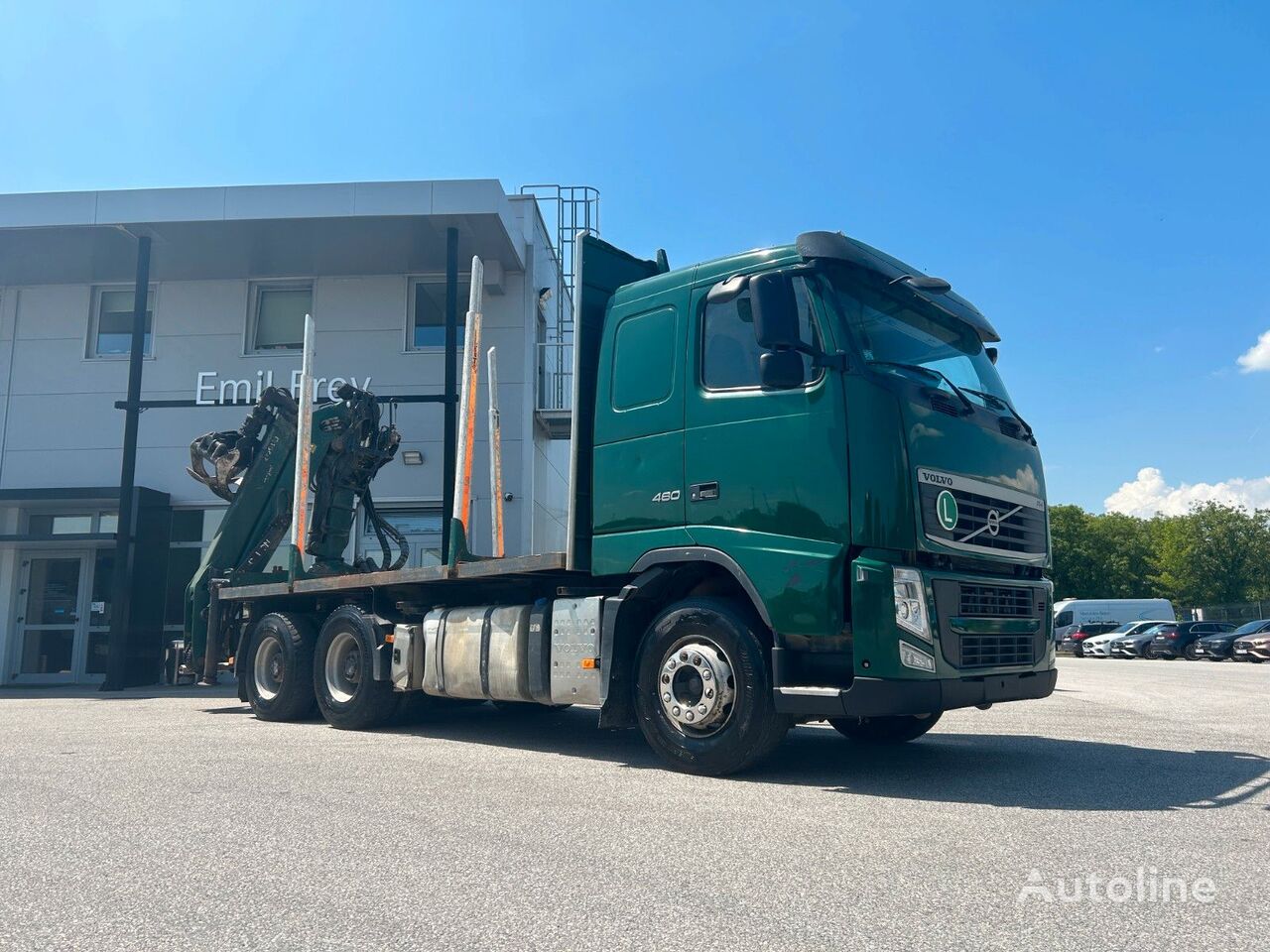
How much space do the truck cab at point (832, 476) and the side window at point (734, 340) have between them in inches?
0.5

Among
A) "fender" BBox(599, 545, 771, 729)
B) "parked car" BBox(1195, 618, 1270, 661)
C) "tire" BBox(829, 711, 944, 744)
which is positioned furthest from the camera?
"parked car" BBox(1195, 618, 1270, 661)

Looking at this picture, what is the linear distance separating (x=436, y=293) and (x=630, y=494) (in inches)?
451

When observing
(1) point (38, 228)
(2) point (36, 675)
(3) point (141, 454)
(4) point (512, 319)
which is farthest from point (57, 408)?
(4) point (512, 319)

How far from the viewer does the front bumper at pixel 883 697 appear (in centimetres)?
521

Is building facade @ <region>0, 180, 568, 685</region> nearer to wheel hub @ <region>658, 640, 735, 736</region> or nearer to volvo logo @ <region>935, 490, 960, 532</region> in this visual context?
wheel hub @ <region>658, 640, 735, 736</region>

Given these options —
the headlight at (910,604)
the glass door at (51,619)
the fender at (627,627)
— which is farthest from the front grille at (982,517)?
the glass door at (51,619)

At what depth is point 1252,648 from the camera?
2938 cm

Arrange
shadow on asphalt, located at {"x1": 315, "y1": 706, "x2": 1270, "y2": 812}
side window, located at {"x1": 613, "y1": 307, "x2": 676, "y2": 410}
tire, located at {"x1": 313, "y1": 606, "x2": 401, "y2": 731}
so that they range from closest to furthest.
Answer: shadow on asphalt, located at {"x1": 315, "y1": 706, "x2": 1270, "y2": 812}
side window, located at {"x1": 613, "y1": 307, "x2": 676, "y2": 410}
tire, located at {"x1": 313, "y1": 606, "x2": 401, "y2": 731}

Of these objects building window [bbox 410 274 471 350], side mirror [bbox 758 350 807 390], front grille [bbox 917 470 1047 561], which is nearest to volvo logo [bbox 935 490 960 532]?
front grille [bbox 917 470 1047 561]

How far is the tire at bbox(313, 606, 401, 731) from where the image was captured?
837 cm

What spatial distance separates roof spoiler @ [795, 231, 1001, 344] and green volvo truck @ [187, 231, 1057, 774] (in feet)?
0.06

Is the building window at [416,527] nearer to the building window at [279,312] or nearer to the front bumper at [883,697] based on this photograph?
the building window at [279,312]

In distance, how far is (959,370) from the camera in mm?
6461

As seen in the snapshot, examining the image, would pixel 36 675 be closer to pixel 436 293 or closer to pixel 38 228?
pixel 38 228
